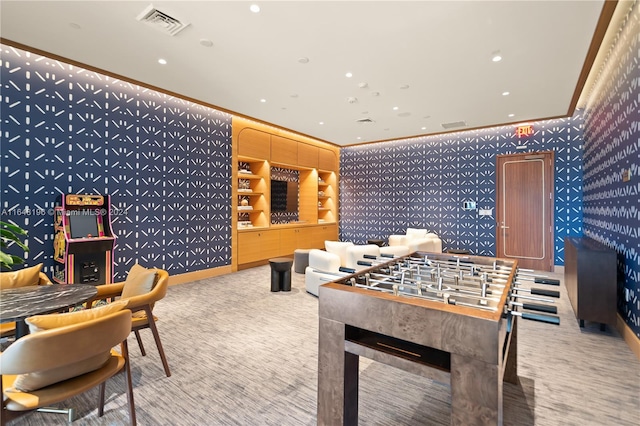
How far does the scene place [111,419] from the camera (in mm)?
2047

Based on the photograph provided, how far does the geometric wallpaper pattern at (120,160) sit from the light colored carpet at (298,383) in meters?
2.00

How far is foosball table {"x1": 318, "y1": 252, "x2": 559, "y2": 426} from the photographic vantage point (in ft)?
4.27

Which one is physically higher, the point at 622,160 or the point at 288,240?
the point at 622,160

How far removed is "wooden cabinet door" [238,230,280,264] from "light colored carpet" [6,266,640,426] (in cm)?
285

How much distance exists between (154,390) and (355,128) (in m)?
6.16

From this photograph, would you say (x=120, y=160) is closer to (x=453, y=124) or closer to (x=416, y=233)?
(x=416, y=233)

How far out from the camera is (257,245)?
6.98 meters

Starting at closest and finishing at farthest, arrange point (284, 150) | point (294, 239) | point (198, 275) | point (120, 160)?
point (120, 160) < point (198, 275) < point (284, 150) < point (294, 239)

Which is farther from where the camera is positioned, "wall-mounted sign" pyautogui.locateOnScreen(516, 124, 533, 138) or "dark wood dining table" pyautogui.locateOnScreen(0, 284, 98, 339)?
"wall-mounted sign" pyautogui.locateOnScreen(516, 124, 533, 138)

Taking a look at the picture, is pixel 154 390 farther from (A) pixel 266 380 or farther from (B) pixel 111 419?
(A) pixel 266 380

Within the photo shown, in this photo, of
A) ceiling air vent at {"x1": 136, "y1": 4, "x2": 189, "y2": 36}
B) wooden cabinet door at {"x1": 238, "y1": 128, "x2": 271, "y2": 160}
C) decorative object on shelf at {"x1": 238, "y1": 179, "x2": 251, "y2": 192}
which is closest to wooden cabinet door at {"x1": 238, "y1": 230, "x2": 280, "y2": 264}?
decorative object on shelf at {"x1": 238, "y1": 179, "x2": 251, "y2": 192}

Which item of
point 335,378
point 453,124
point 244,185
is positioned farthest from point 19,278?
point 453,124

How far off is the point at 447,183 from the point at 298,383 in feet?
21.7

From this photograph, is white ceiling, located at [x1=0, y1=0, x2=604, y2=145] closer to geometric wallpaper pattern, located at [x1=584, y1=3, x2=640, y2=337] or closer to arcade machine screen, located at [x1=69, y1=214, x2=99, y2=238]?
geometric wallpaper pattern, located at [x1=584, y1=3, x2=640, y2=337]
